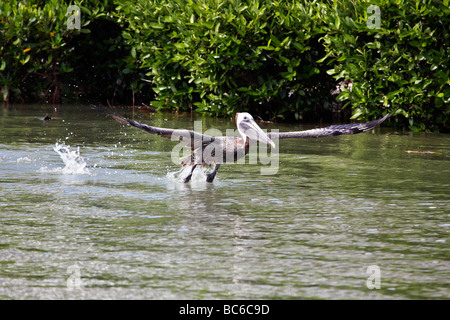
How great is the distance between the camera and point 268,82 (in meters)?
14.2

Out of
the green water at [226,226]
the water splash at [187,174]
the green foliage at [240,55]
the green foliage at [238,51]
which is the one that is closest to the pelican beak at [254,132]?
the green water at [226,226]

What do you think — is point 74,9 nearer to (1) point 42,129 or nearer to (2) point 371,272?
(1) point 42,129

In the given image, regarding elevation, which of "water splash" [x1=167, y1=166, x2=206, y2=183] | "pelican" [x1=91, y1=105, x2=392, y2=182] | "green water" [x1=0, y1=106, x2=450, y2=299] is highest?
"pelican" [x1=91, y1=105, x2=392, y2=182]

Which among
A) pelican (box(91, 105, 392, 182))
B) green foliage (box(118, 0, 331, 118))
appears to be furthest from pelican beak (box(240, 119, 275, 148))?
green foliage (box(118, 0, 331, 118))

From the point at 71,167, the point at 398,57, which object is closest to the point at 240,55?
the point at 398,57

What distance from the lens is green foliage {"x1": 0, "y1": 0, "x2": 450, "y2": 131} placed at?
1244 centimetres

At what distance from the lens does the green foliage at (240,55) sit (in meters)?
12.4

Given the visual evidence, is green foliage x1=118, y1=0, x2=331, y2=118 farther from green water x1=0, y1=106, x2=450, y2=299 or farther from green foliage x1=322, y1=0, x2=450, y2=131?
green water x1=0, y1=106, x2=450, y2=299

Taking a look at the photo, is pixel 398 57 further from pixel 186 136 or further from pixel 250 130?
pixel 186 136

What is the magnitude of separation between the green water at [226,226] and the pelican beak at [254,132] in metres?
0.46

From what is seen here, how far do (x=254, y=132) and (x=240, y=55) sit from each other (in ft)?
18.7

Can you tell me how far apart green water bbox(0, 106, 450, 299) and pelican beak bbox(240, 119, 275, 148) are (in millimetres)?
464

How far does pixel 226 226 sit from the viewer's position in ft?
21.5

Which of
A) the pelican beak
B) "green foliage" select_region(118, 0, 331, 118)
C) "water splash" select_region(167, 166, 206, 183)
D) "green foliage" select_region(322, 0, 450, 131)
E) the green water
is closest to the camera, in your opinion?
the green water
